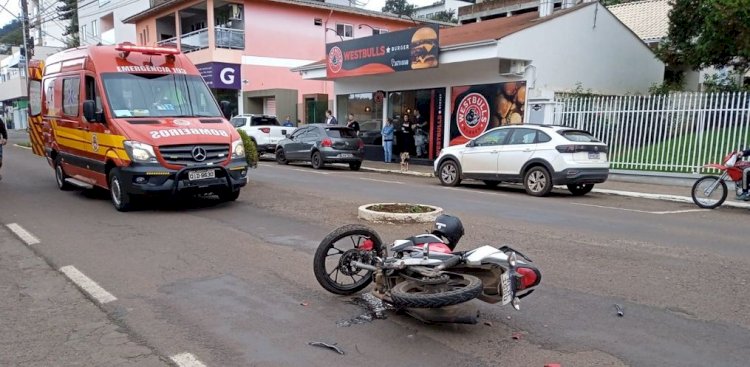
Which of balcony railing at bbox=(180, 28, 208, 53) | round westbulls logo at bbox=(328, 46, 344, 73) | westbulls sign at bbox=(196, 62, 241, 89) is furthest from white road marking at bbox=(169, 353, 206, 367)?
balcony railing at bbox=(180, 28, 208, 53)

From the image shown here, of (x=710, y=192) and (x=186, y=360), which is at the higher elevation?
(x=710, y=192)

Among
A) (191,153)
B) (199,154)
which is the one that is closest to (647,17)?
(199,154)

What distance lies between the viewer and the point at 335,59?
932 inches

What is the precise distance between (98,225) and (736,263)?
8.27m

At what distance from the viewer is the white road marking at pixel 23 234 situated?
23.9ft

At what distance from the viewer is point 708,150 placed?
14.6m

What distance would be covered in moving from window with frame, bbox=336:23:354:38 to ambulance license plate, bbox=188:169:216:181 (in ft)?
89.9

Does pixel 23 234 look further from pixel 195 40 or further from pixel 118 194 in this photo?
pixel 195 40

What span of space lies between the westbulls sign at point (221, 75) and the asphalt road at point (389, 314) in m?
20.3

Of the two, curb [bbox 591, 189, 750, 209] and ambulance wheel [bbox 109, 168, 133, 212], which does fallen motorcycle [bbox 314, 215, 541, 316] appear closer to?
ambulance wheel [bbox 109, 168, 133, 212]

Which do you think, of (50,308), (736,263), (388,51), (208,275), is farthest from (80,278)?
(388,51)

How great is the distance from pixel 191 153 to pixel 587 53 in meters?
15.1

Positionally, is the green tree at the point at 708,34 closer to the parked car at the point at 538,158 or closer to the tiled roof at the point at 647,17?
the parked car at the point at 538,158

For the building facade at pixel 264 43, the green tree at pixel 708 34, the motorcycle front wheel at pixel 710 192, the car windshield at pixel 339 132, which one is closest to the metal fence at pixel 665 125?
the green tree at pixel 708 34
